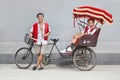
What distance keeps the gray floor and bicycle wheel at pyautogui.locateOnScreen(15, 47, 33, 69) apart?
0.18 m

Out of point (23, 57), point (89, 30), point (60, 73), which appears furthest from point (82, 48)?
point (23, 57)

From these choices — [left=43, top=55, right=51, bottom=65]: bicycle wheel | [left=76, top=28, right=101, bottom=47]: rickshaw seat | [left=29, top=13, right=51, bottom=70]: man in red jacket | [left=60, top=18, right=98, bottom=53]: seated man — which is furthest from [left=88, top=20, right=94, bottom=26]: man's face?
[left=43, top=55, right=51, bottom=65]: bicycle wheel

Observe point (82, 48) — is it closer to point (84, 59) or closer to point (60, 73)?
point (84, 59)

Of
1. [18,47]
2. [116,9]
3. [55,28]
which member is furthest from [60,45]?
[116,9]

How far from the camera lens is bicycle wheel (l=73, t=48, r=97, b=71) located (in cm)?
1103

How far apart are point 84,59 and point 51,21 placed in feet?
5.97

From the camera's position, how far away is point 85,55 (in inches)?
436

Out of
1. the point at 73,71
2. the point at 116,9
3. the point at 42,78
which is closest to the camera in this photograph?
the point at 42,78

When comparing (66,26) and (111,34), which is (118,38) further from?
(66,26)

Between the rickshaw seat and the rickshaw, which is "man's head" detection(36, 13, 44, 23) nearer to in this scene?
the rickshaw

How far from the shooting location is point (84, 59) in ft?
36.3

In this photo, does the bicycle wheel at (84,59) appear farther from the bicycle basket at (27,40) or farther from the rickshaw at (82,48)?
the bicycle basket at (27,40)

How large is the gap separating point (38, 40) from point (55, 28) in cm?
106

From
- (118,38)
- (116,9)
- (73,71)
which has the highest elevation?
(116,9)
